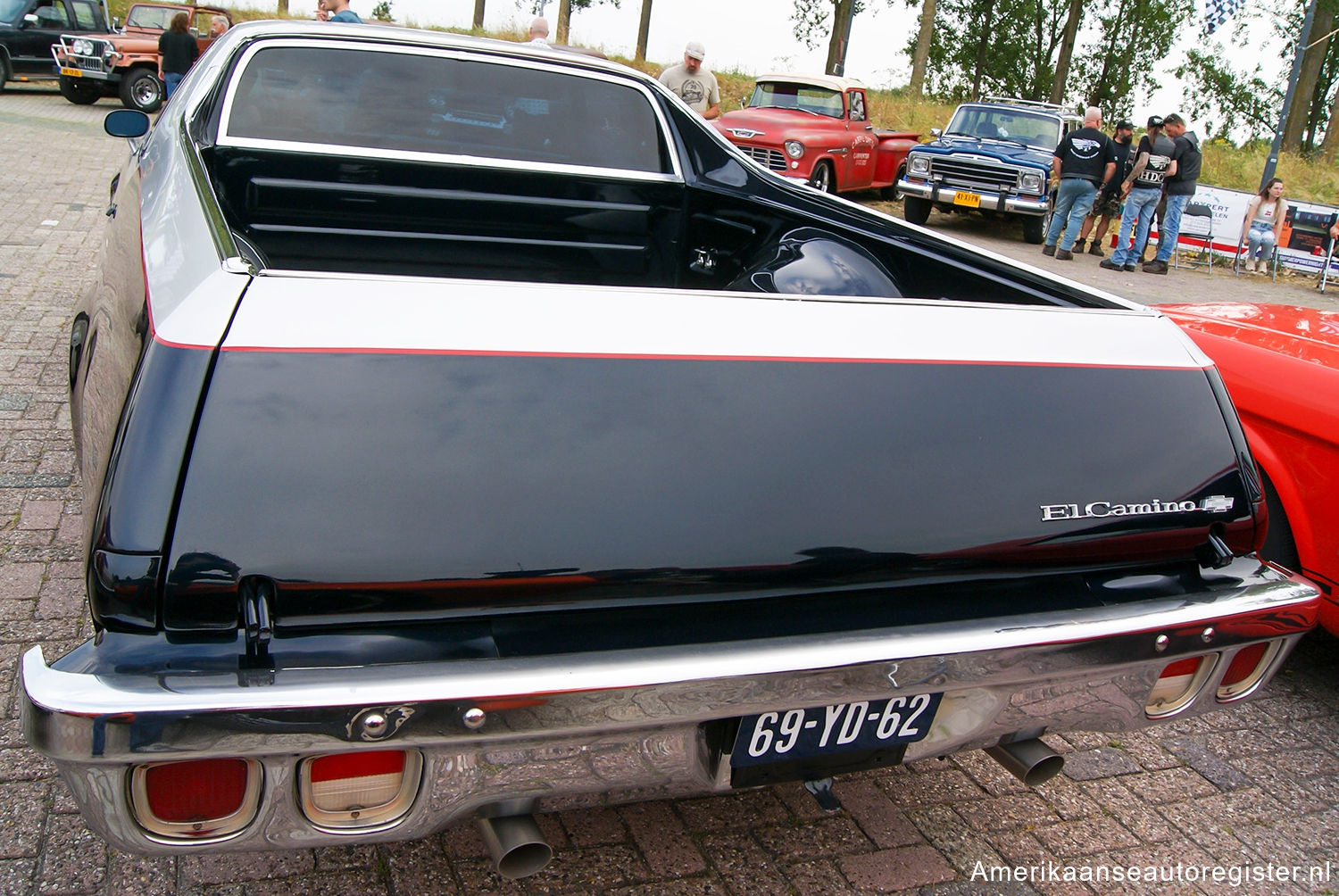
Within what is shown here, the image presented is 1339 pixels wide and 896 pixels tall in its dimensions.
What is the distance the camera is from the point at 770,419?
1651mm

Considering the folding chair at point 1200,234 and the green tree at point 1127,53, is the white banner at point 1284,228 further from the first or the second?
the green tree at point 1127,53

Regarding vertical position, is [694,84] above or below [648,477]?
above

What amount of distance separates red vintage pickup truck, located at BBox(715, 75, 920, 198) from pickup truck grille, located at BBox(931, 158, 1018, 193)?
2.55 ft

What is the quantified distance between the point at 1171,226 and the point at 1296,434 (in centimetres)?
983

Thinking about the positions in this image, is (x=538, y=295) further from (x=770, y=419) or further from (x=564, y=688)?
(x=564, y=688)

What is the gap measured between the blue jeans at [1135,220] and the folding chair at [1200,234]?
5.10 feet

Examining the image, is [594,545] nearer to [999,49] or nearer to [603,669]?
[603,669]

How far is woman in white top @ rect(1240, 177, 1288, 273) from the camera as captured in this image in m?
12.7

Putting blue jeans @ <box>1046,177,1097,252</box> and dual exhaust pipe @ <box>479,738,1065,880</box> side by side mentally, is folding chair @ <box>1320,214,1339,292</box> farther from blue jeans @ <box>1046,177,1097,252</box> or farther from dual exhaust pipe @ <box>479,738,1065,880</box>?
dual exhaust pipe @ <box>479,738,1065,880</box>

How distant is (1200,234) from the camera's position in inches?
516

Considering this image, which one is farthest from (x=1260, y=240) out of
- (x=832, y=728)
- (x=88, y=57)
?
(x=88, y=57)

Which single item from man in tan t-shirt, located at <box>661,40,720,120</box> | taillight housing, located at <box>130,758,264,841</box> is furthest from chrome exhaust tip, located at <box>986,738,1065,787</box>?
man in tan t-shirt, located at <box>661,40,720,120</box>

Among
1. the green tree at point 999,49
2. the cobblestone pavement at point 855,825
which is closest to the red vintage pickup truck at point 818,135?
the cobblestone pavement at point 855,825

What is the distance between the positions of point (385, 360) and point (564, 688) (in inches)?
21.6
